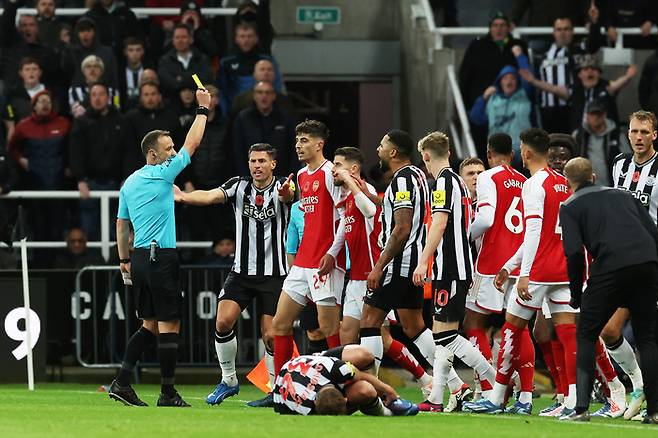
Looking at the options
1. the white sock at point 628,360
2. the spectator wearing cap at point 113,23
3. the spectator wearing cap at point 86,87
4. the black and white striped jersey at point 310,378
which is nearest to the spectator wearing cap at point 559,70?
the spectator wearing cap at point 113,23

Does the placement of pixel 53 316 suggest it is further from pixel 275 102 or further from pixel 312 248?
pixel 312 248

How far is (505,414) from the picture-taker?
13.5 metres

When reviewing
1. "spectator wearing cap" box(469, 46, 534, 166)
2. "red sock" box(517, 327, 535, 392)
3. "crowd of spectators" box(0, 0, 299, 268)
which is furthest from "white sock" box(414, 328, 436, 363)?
"spectator wearing cap" box(469, 46, 534, 166)

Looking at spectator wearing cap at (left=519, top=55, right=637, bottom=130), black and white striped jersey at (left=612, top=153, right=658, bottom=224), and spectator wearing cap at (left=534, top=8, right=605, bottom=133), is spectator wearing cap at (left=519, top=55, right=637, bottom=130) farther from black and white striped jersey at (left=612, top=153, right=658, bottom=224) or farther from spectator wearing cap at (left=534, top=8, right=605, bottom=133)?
black and white striped jersey at (left=612, top=153, right=658, bottom=224)

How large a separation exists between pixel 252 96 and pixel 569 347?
27.6 feet

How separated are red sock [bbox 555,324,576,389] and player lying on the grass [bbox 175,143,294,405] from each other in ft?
9.13

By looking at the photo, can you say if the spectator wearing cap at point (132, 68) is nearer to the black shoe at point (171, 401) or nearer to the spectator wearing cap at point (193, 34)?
the spectator wearing cap at point (193, 34)

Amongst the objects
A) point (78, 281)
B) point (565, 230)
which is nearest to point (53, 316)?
point (78, 281)

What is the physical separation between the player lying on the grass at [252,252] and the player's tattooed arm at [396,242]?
5.42ft

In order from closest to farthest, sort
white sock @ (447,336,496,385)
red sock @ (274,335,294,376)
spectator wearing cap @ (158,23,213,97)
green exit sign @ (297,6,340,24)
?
white sock @ (447,336,496,385) → red sock @ (274,335,294,376) → spectator wearing cap @ (158,23,213,97) → green exit sign @ (297,6,340,24)

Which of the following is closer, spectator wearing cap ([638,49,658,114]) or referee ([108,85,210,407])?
referee ([108,85,210,407])

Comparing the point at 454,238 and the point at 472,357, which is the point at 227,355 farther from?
the point at 454,238

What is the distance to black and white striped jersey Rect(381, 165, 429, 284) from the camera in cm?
1324

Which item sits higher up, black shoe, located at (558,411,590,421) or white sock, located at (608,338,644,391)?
white sock, located at (608,338,644,391)
